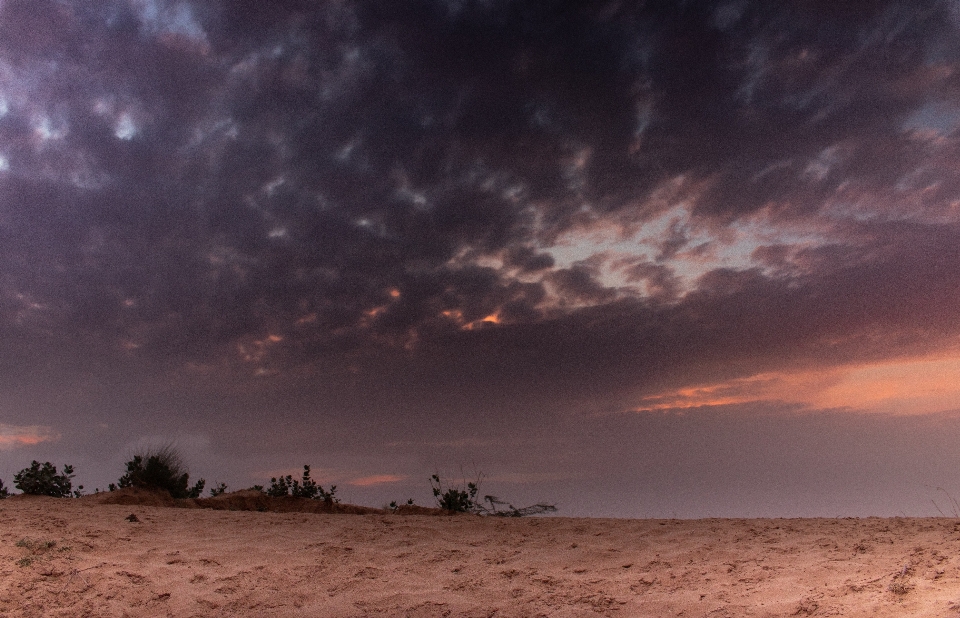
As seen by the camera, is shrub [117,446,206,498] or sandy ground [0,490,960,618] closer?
sandy ground [0,490,960,618]

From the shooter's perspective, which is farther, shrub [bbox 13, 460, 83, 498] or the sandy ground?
shrub [bbox 13, 460, 83, 498]

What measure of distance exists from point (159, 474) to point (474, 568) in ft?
32.3

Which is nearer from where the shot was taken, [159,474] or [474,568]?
[474,568]

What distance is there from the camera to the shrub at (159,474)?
13.5m

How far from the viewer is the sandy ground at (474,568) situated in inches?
226

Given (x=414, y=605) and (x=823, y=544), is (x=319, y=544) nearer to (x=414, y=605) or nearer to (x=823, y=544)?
(x=414, y=605)

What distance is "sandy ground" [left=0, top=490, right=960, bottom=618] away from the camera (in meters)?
5.73

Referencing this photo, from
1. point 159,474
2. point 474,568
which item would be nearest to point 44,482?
point 159,474

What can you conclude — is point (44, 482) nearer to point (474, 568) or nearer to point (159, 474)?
point (159, 474)

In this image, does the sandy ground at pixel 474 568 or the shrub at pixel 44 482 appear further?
the shrub at pixel 44 482

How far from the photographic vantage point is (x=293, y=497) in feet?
44.7

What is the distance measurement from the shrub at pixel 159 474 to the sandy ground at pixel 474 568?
436 centimetres

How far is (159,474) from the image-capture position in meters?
13.7

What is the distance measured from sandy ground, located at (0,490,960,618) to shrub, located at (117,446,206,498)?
436 cm
